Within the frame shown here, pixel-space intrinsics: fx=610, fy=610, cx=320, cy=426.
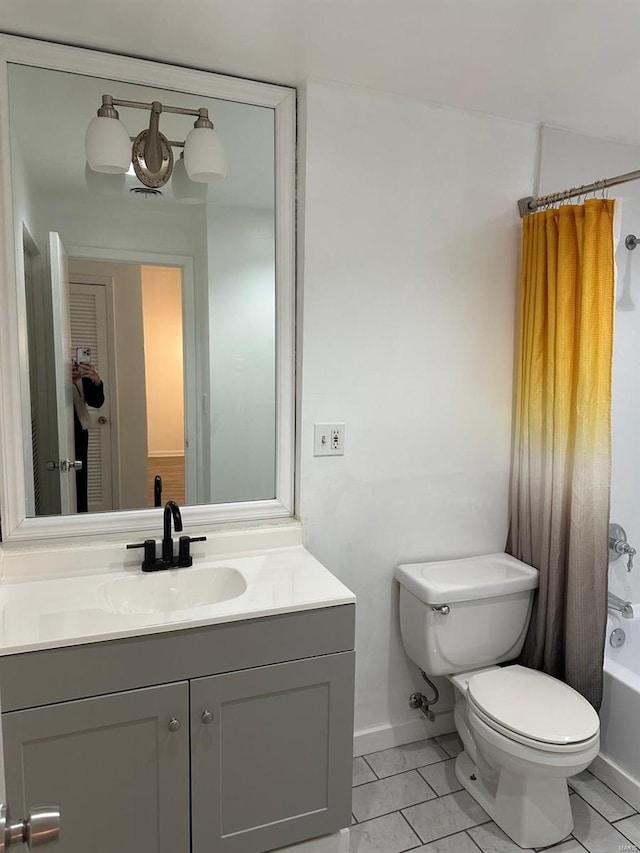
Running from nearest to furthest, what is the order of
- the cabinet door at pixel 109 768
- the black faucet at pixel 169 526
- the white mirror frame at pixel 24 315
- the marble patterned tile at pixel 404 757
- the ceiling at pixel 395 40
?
the cabinet door at pixel 109 768, the ceiling at pixel 395 40, the white mirror frame at pixel 24 315, the black faucet at pixel 169 526, the marble patterned tile at pixel 404 757

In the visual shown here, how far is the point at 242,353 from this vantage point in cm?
210

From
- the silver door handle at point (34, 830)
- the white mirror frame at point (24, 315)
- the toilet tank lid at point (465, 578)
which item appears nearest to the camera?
the silver door handle at point (34, 830)

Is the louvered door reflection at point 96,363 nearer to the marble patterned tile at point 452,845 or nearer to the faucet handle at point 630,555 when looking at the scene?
the marble patterned tile at point 452,845

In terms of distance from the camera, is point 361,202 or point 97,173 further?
point 361,202

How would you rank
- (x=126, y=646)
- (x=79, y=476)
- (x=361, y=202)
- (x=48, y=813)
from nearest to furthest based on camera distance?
(x=48, y=813)
(x=126, y=646)
(x=79, y=476)
(x=361, y=202)

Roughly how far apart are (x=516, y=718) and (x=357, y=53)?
6.66 feet

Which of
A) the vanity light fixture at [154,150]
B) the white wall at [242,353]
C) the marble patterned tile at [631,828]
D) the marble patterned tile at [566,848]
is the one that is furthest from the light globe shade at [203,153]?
the marble patterned tile at [631,828]

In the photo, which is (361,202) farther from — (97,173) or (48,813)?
(48,813)

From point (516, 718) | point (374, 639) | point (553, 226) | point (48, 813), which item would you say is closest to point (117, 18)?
point (553, 226)

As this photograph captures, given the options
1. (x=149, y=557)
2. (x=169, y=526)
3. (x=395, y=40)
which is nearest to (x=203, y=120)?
(x=395, y=40)

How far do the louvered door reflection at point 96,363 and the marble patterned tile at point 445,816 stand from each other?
1423 millimetres

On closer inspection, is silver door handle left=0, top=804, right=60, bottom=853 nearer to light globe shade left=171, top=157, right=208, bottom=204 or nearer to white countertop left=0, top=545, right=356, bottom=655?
white countertop left=0, top=545, right=356, bottom=655

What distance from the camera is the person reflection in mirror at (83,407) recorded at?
6.27 feet

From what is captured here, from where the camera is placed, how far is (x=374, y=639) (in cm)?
228
